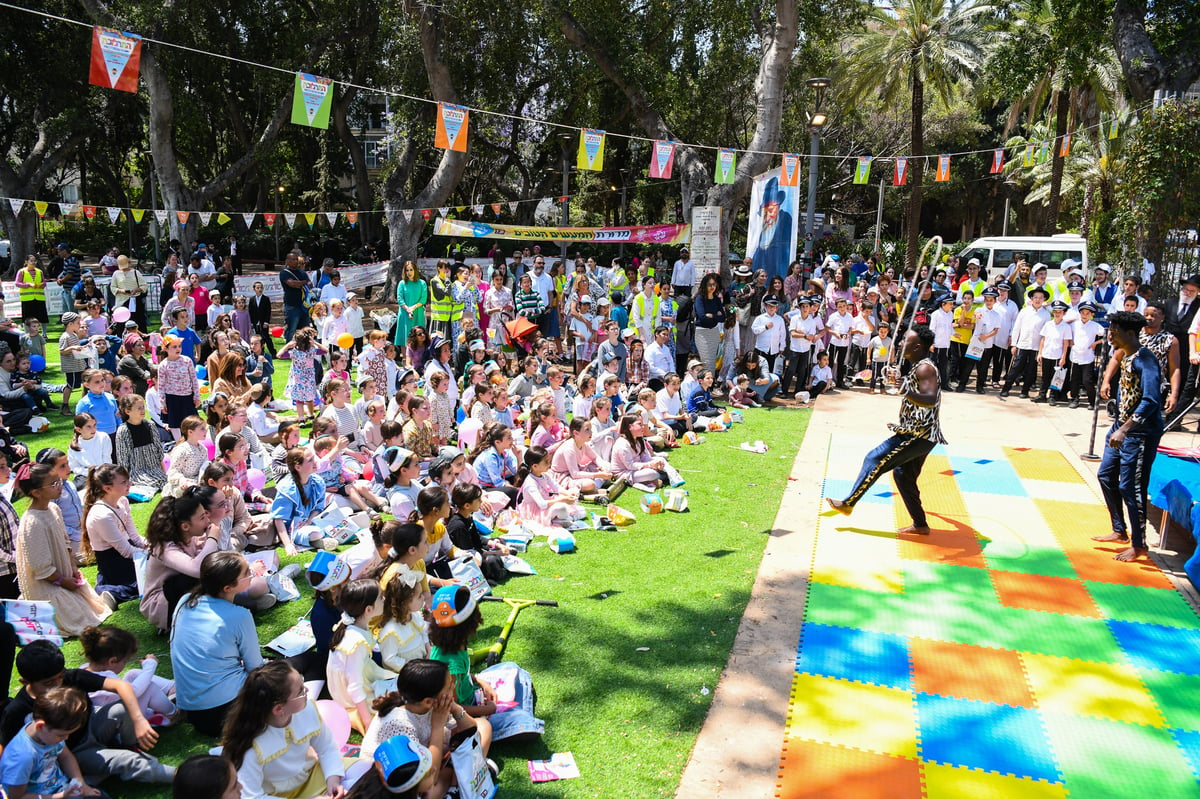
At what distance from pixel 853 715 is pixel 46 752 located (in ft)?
13.5

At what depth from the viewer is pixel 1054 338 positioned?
517 inches

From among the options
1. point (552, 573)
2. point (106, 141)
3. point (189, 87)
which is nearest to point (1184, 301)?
point (552, 573)

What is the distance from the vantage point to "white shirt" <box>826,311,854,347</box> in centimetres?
1422

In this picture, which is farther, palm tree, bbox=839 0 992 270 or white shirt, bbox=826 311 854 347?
palm tree, bbox=839 0 992 270

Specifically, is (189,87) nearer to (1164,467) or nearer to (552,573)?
(552,573)

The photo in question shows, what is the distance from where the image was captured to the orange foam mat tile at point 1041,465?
969 centimetres

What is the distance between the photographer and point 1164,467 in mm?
7602

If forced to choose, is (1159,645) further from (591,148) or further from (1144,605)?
(591,148)

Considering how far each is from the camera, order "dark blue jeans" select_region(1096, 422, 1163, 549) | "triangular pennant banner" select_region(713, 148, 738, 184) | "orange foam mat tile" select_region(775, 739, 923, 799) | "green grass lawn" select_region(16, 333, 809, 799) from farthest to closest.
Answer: "triangular pennant banner" select_region(713, 148, 738, 184) → "dark blue jeans" select_region(1096, 422, 1163, 549) → "green grass lawn" select_region(16, 333, 809, 799) → "orange foam mat tile" select_region(775, 739, 923, 799)

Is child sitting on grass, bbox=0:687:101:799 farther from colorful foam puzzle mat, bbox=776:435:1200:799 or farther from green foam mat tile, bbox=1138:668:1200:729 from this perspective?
green foam mat tile, bbox=1138:668:1200:729

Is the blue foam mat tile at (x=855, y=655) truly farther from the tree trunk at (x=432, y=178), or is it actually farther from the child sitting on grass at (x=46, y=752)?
the tree trunk at (x=432, y=178)

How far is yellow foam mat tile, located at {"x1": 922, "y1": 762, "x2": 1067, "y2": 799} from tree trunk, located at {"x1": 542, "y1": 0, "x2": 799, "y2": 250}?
46.3 ft

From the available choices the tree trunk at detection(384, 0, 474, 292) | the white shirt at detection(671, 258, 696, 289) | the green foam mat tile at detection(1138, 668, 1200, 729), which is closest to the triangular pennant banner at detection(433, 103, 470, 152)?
the tree trunk at detection(384, 0, 474, 292)

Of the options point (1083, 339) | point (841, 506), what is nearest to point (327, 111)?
point (841, 506)
